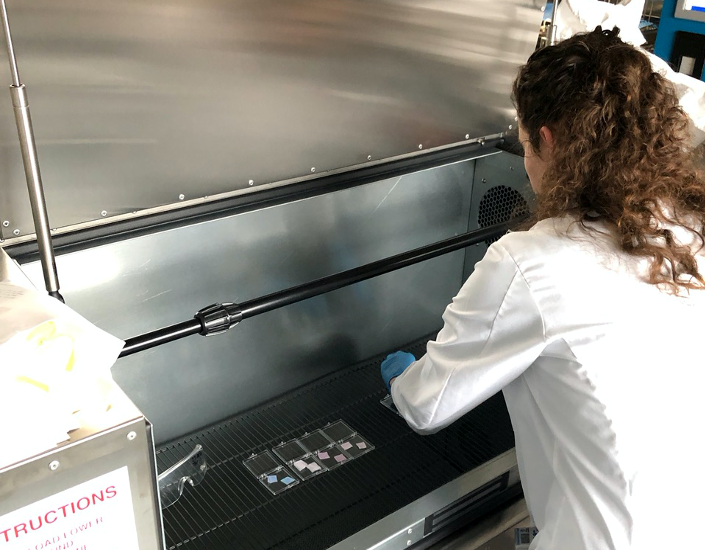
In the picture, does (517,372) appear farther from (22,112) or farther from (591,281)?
(22,112)

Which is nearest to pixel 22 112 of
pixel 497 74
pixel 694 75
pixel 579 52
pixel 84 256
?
pixel 84 256

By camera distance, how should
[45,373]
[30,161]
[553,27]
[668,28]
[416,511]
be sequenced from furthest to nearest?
1. [668,28]
2. [553,27]
3. [416,511]
4. [30,161]
5. [45,373]

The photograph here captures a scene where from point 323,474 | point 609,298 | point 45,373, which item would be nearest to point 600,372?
point 609,298

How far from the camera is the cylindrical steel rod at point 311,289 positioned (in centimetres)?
105

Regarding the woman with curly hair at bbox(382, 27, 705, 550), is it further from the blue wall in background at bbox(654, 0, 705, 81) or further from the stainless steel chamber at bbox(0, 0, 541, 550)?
the blue wall in background at bbox(654, 0, 705, 81)

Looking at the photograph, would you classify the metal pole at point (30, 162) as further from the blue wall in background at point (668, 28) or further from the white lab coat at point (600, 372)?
the blue wall in background at point (668, 28)

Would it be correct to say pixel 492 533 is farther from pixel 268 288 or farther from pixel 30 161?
pixel 30 161

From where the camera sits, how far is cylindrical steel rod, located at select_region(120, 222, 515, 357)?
1053 mm

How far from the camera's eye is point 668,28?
101 inches

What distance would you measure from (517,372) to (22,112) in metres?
0.80

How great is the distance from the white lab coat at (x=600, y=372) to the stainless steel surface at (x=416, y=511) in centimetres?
20

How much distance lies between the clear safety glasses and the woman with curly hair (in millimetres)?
657

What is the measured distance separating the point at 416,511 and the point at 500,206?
2.94ft

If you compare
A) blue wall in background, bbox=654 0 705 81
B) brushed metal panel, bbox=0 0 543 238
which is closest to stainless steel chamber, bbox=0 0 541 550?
brushed metal panel, bbox=0 0 543 238
